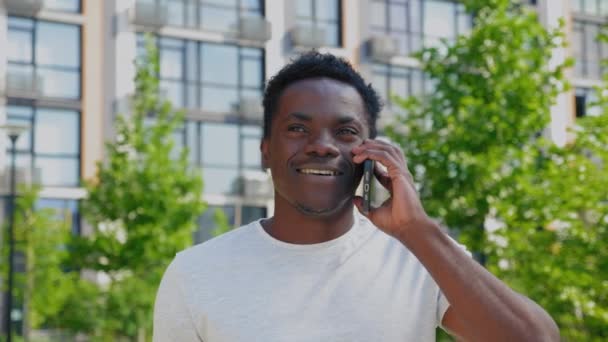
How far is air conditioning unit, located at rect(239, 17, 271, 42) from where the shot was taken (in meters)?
32.9

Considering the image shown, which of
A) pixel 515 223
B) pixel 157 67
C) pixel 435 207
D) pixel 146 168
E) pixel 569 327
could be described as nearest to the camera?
pixel 569 327

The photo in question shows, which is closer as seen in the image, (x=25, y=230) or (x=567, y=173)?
(x=567, y=173)

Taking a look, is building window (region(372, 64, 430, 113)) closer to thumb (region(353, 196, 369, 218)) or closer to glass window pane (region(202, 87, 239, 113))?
glass window pane (region(202, 87, 239, 113))

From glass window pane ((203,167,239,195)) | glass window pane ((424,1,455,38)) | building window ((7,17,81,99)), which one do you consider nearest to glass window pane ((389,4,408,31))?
glass window pane ((424,1,455,38))

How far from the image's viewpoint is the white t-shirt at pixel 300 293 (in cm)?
272

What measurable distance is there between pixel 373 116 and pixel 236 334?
2.69ft

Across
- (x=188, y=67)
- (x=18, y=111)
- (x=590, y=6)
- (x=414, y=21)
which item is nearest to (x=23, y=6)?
(x=18, y=111)

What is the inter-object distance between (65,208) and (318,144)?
90.0ft

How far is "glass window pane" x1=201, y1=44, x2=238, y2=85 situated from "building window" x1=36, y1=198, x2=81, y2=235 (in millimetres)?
6195

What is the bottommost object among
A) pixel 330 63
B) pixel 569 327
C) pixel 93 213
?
pixel 569 327

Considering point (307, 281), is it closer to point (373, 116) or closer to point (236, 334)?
point (236, 334)

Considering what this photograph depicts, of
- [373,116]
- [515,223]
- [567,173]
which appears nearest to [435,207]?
[515,223]

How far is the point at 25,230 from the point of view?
25359 mm

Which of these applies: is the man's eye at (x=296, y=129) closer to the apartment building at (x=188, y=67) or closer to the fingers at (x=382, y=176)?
the fingers at (x=382, y=176)
